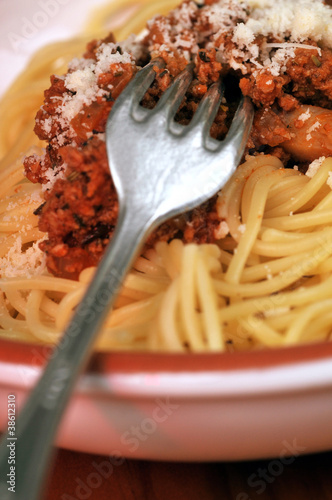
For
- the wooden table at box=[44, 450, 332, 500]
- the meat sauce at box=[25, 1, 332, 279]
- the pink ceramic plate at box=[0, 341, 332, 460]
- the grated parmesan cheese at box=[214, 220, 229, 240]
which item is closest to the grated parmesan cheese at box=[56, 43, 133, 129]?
the meat sauce at box=[25, 1, 332, 279]

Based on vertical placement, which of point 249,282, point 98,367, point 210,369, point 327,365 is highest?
point 98,367

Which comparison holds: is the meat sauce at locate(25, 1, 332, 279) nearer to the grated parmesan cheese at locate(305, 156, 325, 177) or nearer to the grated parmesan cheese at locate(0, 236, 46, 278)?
the grated parmesan cheese at locate(305, 156, 325, 177)

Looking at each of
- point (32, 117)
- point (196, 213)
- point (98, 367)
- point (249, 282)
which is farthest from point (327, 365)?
point (32, 117)

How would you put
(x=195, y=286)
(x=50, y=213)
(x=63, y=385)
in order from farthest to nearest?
(x=50, y=213)
(x=195, y=286)
(x=63, y=385)

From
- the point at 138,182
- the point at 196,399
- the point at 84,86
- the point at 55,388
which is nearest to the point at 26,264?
the point at 138,182

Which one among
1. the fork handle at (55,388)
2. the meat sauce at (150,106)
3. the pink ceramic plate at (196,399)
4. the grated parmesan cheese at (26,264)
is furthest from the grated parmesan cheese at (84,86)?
the pink ceramic plate at (196,399)

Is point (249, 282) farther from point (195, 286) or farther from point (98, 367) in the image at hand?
point (98, 367)

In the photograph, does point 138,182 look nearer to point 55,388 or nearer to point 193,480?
point 55,388
